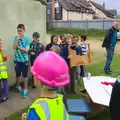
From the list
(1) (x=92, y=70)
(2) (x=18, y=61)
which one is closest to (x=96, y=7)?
(1) (x=92, y=70)

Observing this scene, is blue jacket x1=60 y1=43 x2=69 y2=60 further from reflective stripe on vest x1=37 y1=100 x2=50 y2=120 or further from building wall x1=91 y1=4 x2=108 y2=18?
building wall x1=91 y1=4 x2=108 y2=18

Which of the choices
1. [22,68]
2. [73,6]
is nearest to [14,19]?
[22,68]

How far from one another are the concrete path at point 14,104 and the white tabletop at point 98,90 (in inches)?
56.9

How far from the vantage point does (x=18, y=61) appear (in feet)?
21.5

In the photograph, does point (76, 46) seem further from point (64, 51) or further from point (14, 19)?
point (14, 19)

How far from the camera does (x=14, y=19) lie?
7133 mm

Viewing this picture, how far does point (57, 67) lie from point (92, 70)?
27.6ft

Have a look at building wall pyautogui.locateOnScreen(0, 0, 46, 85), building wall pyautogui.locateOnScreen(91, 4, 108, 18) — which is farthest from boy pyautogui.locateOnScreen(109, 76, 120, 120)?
building wall pyautogui.locateOnScreen(91, 4, 108, 18)

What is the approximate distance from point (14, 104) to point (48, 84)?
408cm

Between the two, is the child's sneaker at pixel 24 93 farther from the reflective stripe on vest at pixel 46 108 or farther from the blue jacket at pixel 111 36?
the reflective stripe on vest at pixel 46 108

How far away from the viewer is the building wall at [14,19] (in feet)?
22.3

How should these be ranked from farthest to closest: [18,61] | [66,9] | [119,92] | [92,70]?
[66,9]
[92,70]
[18,61]
[119,92]

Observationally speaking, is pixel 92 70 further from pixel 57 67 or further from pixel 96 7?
pixel 96 7

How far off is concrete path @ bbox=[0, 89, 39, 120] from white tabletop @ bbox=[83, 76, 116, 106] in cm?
145
